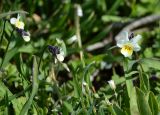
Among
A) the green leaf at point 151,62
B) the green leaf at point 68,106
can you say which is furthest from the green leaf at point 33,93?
the green leaf at point 151,62

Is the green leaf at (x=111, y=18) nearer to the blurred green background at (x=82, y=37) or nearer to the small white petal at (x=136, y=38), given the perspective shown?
the blurred green background at (x=82, y=37)

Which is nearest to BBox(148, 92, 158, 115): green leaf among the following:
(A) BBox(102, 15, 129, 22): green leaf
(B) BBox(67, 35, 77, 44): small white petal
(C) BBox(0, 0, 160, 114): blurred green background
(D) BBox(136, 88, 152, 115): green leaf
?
(D) BBox(136, 88, 152, 115): green leaf

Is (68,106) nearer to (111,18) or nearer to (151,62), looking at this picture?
(151,62)

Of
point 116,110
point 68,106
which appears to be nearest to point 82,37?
point 68,106

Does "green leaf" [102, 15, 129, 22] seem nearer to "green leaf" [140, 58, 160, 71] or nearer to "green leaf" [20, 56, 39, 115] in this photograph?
"green leaf" [140, 58, 160, 71]

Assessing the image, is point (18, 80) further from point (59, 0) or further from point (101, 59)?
point (59, 0)

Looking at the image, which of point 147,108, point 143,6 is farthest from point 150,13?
point 147,108
